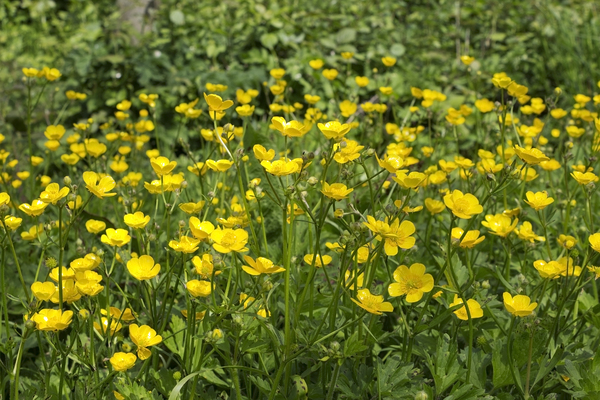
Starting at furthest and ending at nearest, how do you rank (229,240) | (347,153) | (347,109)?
1. (347,109)
2. (347,153)
3. (229,240)

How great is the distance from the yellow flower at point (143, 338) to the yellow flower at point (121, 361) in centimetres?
3

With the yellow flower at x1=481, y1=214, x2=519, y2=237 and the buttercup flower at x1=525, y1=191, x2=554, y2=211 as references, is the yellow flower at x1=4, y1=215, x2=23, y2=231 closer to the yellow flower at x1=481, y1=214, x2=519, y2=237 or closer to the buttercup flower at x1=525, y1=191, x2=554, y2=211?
the yellow flower at x1=481, y1=214, x2=519, y2=237

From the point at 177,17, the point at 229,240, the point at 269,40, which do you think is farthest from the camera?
the point at 177,17

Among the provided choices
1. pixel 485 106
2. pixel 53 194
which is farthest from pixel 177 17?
pixel 53 194

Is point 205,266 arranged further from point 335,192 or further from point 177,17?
point 177,17

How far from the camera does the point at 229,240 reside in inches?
47.3

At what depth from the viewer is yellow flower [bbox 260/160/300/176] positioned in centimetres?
126

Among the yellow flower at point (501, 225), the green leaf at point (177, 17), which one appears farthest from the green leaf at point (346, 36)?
the yellow flower at point (501, 225)

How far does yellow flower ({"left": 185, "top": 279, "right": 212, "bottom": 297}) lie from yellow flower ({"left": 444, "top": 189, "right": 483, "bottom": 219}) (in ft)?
1.87

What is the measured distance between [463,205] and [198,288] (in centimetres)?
62

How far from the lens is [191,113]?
7.52ft

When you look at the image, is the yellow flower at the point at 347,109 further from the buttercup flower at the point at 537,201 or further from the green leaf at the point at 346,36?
the green leaf at the point at 346,36

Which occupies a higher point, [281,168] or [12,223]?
[281,168]

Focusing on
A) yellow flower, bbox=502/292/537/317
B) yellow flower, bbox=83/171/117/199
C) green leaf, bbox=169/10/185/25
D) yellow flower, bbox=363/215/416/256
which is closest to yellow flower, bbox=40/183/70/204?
yellow flower, bbox=83/171/117/199
